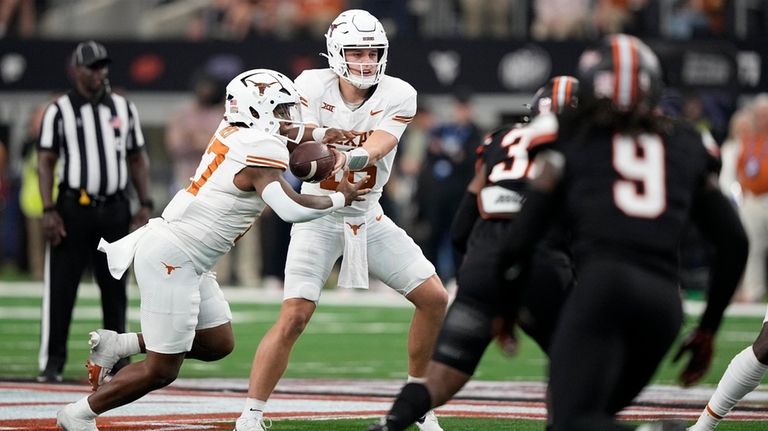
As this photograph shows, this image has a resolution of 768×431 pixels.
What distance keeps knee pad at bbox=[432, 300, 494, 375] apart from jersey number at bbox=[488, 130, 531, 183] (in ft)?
1.86

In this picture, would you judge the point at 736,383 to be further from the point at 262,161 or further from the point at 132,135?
the point at 132,135

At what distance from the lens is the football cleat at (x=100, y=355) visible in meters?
6.47

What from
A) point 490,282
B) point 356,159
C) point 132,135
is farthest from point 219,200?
point 132,135

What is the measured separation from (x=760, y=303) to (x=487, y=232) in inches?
377

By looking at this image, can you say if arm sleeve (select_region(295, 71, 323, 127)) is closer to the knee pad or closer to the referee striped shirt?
the knee pad

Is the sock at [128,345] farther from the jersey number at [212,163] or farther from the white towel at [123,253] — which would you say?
the jersey number at [212,163]

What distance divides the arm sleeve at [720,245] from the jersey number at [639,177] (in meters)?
0.27

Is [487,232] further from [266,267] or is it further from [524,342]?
[266,267]

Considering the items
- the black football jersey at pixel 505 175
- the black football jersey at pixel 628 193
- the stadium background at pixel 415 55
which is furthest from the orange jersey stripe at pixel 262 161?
the stadium background at pixel 415 55

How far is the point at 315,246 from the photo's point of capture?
22.0 ft

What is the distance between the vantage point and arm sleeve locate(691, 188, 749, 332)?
15.0ft

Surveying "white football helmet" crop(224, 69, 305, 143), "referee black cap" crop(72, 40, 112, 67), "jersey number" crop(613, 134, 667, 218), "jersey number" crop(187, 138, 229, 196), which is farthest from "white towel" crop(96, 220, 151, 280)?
"referee black cap" crop(72, 40, 112, 67)

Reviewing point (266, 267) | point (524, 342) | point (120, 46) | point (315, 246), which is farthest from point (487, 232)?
point (120, 46)

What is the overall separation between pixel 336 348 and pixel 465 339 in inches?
239
